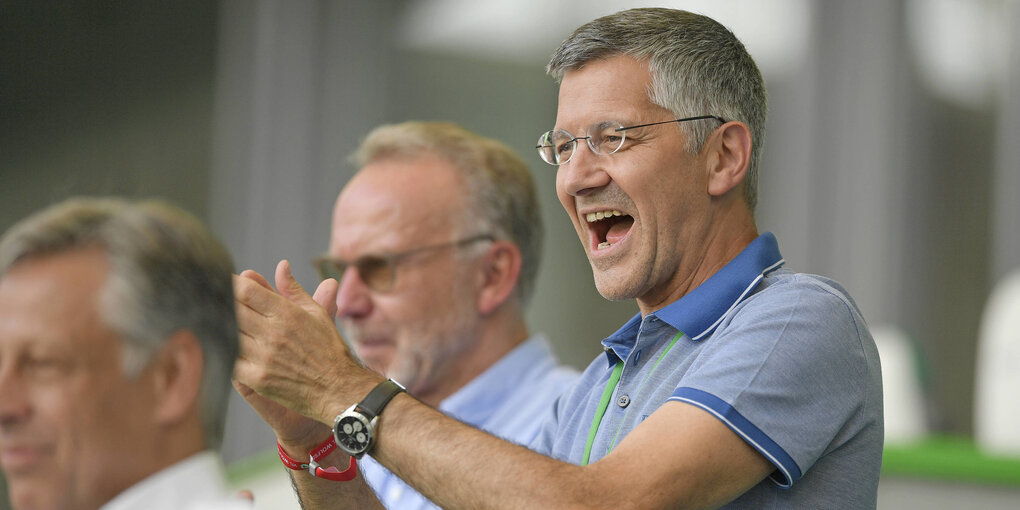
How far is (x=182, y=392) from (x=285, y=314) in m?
0.32

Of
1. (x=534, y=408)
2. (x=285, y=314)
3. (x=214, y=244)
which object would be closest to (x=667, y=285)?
(x=285, y=314)

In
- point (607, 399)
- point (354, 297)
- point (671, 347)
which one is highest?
point (671, 347)

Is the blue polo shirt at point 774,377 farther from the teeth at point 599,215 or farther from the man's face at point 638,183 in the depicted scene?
the teeth at point 599,215

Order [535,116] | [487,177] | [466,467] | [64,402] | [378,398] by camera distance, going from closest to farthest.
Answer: [64,402] → [466,467] → [378,398] → [487,177] → [535,116]

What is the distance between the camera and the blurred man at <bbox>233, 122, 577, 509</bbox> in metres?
2.65

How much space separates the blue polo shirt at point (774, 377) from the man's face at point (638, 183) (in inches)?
2.6

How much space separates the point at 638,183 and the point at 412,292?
1.09m

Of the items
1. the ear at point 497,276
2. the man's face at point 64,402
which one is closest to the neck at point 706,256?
the man's face at point 64,402

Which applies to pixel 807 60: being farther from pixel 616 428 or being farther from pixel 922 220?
pixel 616 428

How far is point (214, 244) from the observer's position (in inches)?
50.3

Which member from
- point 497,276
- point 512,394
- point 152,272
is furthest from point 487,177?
point 152,272

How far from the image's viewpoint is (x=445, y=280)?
2682 millimetres

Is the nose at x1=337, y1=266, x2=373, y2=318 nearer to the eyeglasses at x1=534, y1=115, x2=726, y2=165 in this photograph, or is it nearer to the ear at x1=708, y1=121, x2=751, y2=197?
→ the eyeglasses at x1=534, y1=115, x2=726, y2=165

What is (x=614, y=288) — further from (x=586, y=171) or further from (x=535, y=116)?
(x=535, y=116)
